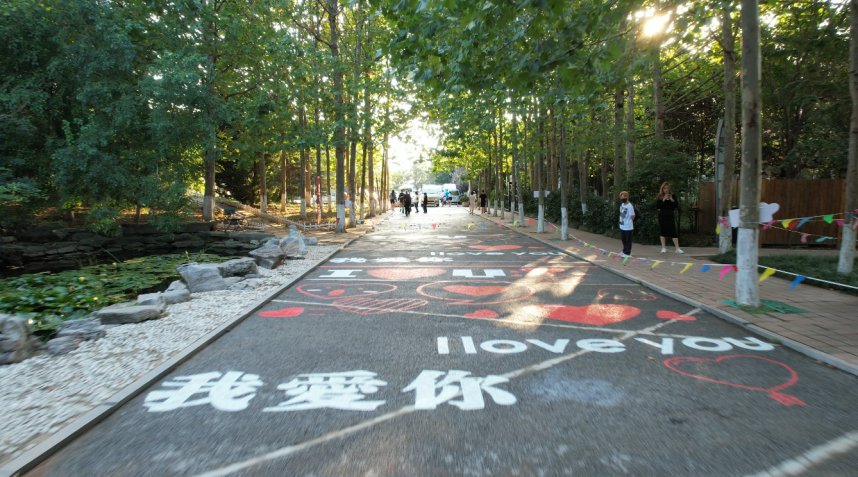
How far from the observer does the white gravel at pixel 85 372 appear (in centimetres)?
387

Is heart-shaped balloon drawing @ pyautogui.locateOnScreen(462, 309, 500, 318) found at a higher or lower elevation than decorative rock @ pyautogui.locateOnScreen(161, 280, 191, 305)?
lower

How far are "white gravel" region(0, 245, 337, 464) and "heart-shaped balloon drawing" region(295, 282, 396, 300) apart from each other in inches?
59.6

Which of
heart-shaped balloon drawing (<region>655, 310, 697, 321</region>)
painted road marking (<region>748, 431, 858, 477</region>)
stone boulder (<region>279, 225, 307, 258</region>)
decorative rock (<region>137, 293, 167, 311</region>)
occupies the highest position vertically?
stone boulder (<region>279, 225, 307, 258</region>)

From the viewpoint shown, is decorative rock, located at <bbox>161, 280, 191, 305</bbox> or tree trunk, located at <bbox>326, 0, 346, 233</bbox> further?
tree trunk, located at <bbox>326, 0, 346, 233</bbox>

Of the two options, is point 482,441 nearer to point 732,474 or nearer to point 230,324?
point 732,474

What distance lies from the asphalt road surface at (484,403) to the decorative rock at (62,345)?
1.50m

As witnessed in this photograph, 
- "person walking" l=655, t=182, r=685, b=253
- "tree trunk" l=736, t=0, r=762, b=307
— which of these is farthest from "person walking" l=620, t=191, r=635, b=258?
"tree trunk" l=736, t=0, r=762, b=307

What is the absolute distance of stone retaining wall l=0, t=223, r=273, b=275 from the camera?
19.6 metres

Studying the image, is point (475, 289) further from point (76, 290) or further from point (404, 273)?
point (76, 290)

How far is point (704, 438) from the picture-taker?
141 inches

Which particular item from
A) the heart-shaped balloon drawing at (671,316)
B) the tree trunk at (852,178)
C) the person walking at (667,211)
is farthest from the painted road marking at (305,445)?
the person walking at (667,211)

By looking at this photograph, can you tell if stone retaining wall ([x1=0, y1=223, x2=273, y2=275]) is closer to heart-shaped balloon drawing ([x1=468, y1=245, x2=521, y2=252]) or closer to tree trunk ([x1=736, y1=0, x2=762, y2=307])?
heart-shaped balloon drawing ([x1=468, y1=245, x2=521, y2=252])

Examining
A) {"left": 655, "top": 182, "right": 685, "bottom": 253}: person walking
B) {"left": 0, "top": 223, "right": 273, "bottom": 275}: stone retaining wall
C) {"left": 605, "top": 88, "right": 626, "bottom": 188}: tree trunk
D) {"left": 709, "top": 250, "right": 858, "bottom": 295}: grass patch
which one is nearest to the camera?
{"left": 709, "top": 250, "right": 858, "bottom": 295}: grass patch

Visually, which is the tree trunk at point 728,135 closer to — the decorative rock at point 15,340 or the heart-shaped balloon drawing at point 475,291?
the heart-shaped balloon drawing at point 475,291
